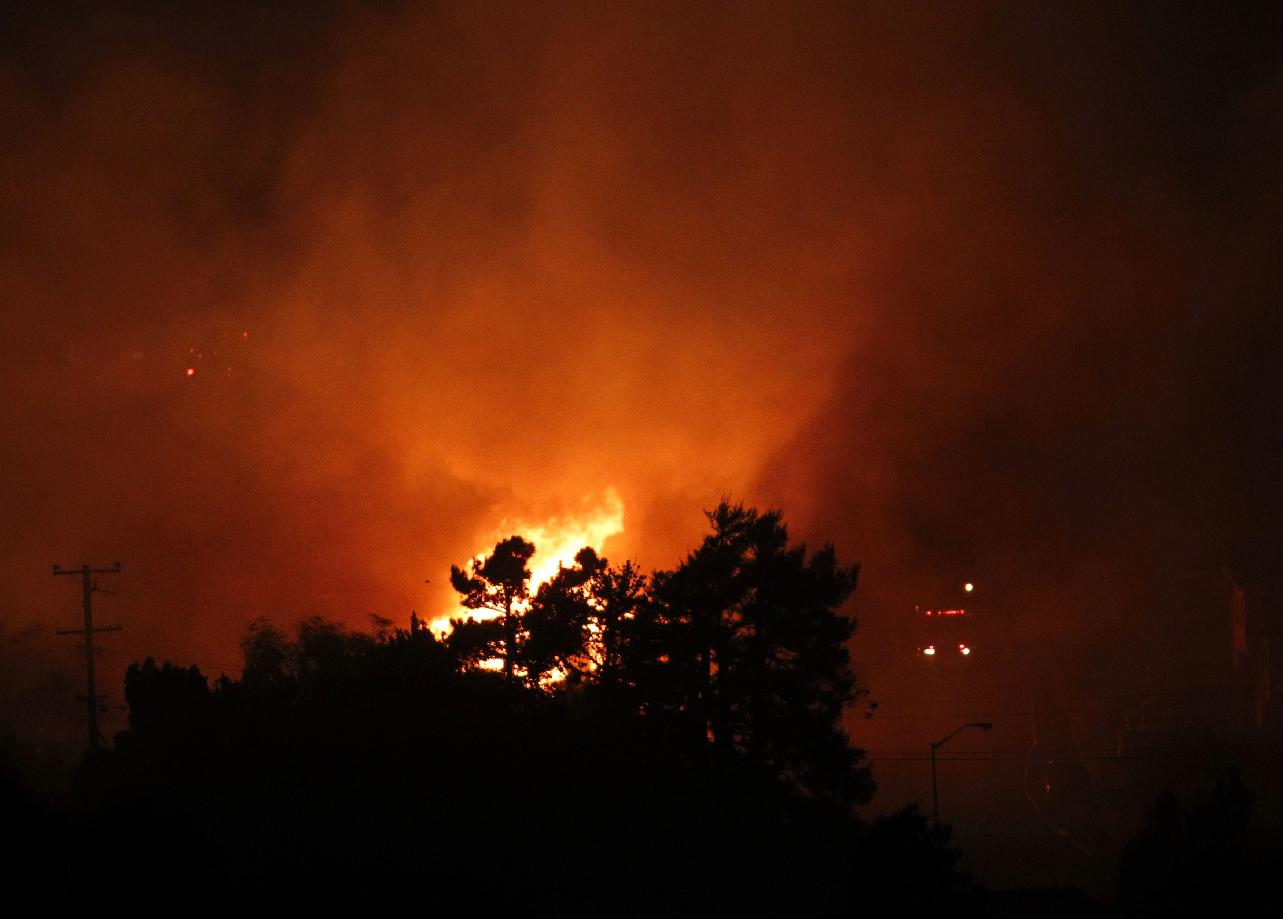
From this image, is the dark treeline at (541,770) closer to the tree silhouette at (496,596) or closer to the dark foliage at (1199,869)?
the tree silhouette at (496,596)

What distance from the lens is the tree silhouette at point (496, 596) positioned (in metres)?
40.2

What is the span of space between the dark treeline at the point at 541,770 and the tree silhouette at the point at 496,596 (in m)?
0.08

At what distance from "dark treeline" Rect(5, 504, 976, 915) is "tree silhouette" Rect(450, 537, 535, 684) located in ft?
0.26

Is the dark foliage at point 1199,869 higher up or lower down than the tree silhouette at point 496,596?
lower down

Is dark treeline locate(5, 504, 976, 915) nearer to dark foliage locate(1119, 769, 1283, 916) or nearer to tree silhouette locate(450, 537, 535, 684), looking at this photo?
tree silhouette locate(450, 537, 535, 684)

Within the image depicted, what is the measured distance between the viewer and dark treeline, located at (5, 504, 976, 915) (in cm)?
1930

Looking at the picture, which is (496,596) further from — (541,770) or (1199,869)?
(1199,869)

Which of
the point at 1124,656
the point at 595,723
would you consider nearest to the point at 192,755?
the point at 595,723

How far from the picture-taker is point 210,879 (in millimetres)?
16469

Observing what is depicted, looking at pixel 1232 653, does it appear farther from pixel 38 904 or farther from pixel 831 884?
pixel 38 904

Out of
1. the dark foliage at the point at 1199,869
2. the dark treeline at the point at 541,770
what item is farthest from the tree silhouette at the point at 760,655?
the dark foliage at the point at 1199,869

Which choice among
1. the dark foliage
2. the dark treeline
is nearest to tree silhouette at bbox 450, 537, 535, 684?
the dark treeline

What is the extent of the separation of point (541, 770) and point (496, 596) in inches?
595

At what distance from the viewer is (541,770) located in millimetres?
27953
